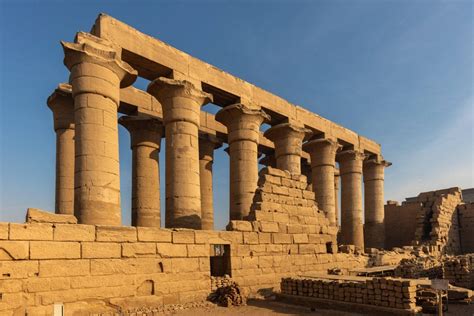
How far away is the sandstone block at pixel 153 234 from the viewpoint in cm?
920

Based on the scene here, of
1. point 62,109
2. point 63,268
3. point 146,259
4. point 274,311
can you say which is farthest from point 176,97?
point 274,311

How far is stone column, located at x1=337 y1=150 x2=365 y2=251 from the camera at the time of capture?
22078 millimetres

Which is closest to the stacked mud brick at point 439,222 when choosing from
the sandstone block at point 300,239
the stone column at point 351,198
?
the stone column at point 351,198

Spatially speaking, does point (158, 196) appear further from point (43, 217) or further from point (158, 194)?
point (43, 217)

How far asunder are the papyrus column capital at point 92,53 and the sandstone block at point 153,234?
473cm

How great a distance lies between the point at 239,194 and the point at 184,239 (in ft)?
18.4

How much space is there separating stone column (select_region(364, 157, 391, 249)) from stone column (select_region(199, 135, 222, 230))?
10.9m

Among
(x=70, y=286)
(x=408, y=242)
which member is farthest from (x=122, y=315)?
(x=408, y=242)

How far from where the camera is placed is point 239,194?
1545 cm

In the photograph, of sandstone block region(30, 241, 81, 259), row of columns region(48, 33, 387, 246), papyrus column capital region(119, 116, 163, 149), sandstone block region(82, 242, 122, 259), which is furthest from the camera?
papyrus column capital region(119, 116, 163, 149)

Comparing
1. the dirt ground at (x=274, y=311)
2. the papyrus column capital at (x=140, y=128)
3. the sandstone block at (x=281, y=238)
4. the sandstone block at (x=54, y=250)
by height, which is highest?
the papyrus column capital at (x=140, y=128)

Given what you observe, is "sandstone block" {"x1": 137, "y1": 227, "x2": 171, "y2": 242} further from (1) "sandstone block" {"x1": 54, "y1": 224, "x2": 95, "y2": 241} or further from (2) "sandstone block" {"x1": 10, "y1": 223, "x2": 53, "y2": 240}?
(2) "sandstone block" {"x1": 10, "y1": 223, "x2": 53, "y2": 240}

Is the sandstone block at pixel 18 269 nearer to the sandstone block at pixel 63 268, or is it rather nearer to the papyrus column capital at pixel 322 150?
the sandstone block at pixel 63 268

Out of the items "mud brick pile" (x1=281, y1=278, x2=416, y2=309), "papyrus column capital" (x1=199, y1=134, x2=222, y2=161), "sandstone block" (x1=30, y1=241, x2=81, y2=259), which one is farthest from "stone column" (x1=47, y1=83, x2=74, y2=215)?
"mud brick pile" (x1=281, y1=278, x2=416, y2=309)
